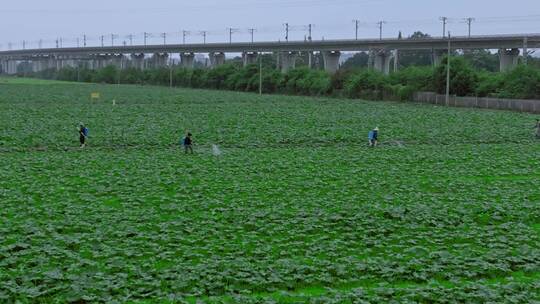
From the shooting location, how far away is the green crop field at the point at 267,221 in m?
12.4

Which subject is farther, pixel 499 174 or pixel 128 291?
pixel 499 174

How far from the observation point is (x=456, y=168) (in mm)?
26891

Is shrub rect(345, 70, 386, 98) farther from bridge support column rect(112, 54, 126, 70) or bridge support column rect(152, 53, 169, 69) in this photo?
bridge support column rect(112, 54, 126, 70)

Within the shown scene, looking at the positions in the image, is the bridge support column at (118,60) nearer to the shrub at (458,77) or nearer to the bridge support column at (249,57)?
the bridge support column at (249,57)

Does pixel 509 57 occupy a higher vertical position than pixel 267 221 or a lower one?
higher

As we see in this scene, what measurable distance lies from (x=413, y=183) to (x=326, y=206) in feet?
17.1

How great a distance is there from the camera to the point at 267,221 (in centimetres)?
1730

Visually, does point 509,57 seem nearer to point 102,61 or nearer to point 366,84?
point 366,84

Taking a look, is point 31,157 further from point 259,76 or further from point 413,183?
point 259,76

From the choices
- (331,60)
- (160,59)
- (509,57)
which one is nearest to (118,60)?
(160,59)

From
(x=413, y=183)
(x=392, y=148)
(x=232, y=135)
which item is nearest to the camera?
(x=413, y=183)

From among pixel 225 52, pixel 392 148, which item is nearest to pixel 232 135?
pixel 392 148

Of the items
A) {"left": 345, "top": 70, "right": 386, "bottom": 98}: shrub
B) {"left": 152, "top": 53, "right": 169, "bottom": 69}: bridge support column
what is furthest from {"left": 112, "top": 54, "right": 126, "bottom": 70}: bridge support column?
{"left": 345, "top": 70, "right": 386, "bottom": 98}: shrub

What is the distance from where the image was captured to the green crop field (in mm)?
12420
